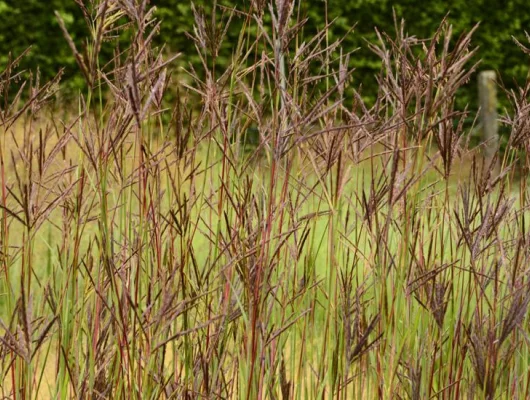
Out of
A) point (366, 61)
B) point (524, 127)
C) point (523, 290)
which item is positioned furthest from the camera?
point (366, 61)

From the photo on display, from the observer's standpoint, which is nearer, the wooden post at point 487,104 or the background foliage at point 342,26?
the wooden post at point 487,104

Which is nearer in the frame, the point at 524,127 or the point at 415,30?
the point at 524,127

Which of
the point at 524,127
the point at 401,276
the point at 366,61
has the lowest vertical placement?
the point at 366,61

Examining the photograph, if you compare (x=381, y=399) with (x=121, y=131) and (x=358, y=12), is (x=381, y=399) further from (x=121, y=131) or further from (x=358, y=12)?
(x=358, y=12)

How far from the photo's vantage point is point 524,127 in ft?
4.73

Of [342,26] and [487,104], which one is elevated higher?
[342,26]

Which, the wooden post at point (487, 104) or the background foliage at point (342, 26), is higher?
the background foliage at point (342, 26)

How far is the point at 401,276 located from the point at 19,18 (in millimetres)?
7260

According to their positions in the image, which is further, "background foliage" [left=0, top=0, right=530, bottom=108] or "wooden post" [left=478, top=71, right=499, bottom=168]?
"background foliage" [left=0, top=0, right=530, bottom=108]

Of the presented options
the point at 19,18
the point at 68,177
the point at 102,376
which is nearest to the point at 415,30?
the point at 19,18

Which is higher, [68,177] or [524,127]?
[524,127]

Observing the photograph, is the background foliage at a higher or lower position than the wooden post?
higher

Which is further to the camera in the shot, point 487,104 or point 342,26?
point 342,26

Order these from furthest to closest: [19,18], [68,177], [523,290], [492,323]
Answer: [19,18]
[68,177]
[492,323]
[523,290]
